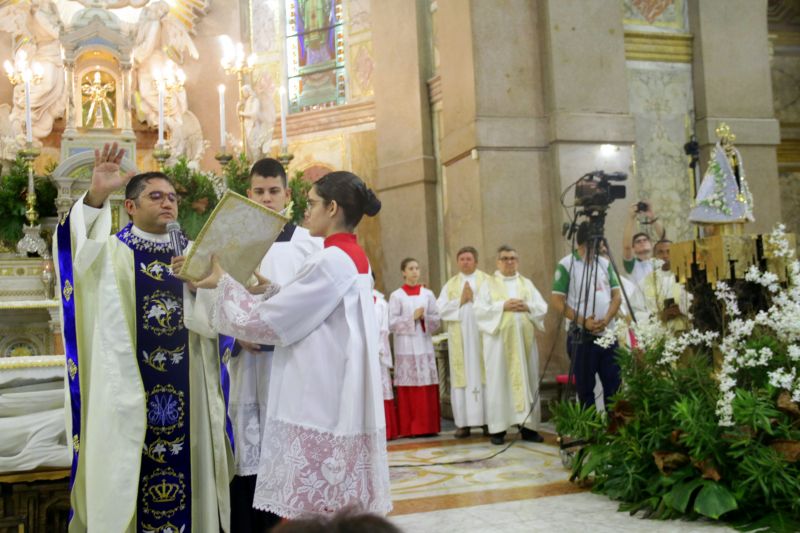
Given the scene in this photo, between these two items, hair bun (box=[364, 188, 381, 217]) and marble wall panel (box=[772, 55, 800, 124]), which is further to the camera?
marble wall panel (box=[772, 55, 800, 124])

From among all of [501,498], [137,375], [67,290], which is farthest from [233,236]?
[501,498]

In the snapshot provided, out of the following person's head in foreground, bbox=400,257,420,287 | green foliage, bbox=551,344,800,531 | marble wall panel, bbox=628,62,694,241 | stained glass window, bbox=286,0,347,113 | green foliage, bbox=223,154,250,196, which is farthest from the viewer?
stained glass window, bbox=286,0,347,113

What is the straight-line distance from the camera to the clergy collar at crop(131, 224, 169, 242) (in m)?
3.46

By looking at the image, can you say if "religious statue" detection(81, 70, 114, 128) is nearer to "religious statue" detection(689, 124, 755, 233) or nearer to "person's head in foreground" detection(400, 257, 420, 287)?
"person's head in foreground" detection(400, 257, 420, 287)

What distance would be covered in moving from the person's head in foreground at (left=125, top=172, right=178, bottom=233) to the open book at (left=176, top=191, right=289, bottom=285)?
21.0 inches

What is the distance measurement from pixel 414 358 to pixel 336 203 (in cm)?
556

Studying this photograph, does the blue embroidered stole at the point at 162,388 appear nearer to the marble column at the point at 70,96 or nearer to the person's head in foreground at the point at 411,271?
the person's head in foreground at the point at 411,271

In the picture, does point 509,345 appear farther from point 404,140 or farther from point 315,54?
point 315,54

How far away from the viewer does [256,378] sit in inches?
135

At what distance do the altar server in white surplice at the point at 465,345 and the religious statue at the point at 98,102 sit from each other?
15.1ft

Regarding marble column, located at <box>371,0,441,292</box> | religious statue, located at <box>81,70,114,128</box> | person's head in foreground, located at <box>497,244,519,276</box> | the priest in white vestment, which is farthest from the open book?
marble column, located at <box>371,0,441,292</box>

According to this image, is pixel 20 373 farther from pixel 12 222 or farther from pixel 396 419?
pixel 396 419

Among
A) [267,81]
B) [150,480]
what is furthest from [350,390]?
[267,81]

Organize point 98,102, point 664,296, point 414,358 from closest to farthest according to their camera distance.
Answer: point 664,296 → point 414,358 → point 98,102
